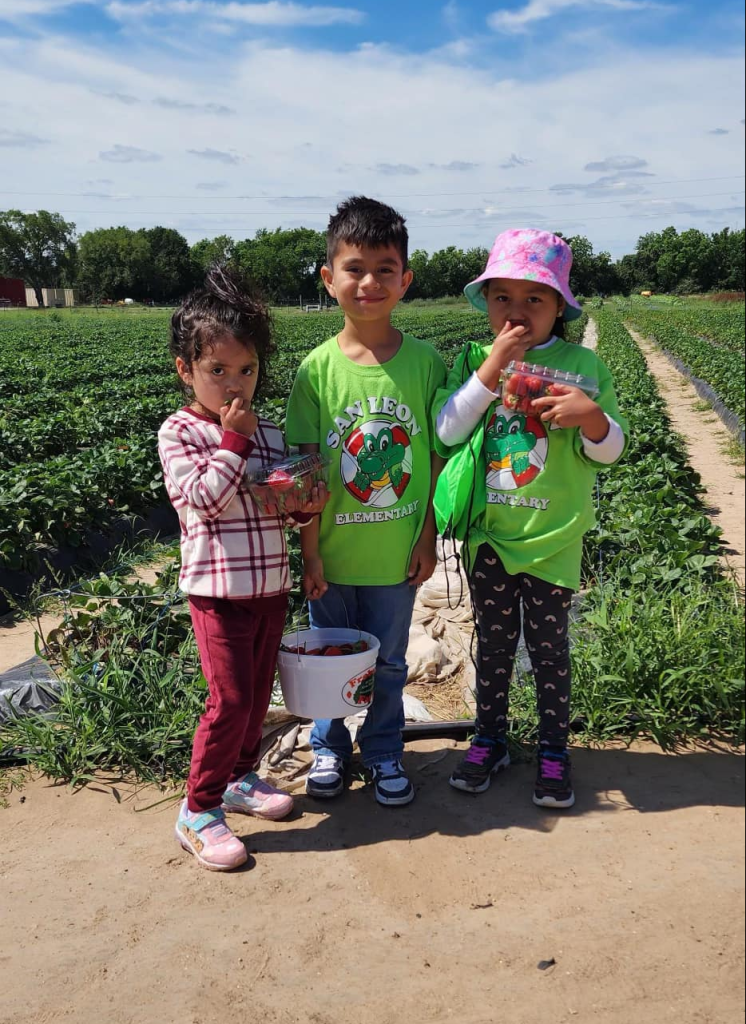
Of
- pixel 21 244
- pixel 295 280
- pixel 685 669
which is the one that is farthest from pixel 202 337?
pixel 21 244

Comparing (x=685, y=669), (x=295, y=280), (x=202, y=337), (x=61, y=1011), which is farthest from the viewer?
(x=295, y=280)

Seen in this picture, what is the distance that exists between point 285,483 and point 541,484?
0.74 metres

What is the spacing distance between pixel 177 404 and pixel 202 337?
7.52 metres

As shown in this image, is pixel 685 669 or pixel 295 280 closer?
pixel 685 669

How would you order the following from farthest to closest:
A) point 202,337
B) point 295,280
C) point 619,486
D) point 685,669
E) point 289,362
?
1. point 295,280
2. point 289,362
3. point 619,486
4. point 685,669
5. point 202,337

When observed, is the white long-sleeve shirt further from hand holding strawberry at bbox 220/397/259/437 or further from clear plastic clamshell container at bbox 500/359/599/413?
hand holding strawberry at bbox 220/397/259/437

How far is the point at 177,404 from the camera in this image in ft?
31.6

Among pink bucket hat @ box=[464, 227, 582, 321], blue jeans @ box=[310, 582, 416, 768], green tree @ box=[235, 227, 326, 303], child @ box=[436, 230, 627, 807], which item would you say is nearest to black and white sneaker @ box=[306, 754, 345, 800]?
blue jeans @ box=[310, 582, 416, 768]

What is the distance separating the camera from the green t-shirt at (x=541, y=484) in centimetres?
240

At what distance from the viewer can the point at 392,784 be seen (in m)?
2.68

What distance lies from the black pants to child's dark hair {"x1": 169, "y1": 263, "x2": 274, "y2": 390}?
931mm

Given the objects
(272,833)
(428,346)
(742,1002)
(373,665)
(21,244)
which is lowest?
(272,833)

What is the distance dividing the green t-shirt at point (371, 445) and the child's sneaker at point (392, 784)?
2.04ft

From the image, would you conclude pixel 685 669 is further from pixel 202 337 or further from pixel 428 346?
pixel 202 337
